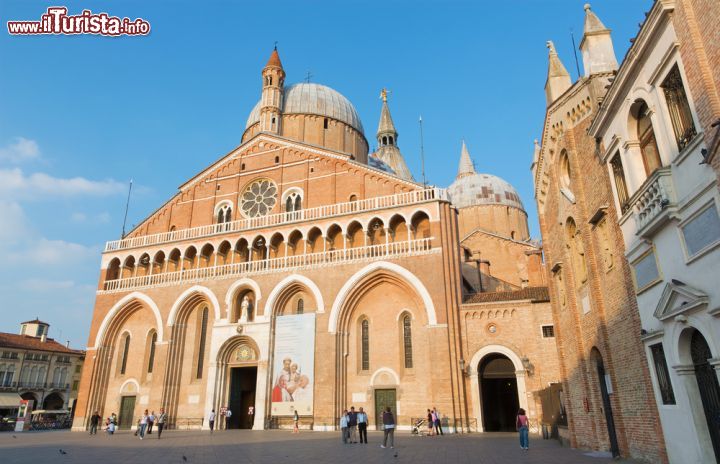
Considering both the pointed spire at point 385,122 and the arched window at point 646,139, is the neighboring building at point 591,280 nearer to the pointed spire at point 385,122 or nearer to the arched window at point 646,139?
the arched window at point 646,139

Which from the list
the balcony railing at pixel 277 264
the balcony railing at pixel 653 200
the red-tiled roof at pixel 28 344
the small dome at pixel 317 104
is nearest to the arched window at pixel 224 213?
the balcony railing at pixel 277 264

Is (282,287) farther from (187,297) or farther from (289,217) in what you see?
(187,297)

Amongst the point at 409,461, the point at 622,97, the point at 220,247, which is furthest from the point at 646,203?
the point at 220,247

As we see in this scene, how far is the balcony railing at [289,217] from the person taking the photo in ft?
83.8

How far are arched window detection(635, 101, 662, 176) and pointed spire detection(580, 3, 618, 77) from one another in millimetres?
3269

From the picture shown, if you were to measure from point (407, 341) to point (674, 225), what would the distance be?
16.8 metres

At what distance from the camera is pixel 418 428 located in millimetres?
21172

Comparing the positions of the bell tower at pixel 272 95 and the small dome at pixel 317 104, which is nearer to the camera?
the bell tower at pixel 272 95

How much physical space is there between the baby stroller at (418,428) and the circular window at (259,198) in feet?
50.7

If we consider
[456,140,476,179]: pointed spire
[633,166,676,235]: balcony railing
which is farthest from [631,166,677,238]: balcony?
[456,140,476,179]: pointed spire

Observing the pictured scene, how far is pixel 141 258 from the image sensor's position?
3136 centimetres

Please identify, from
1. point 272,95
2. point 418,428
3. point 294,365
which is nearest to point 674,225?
point 418,428

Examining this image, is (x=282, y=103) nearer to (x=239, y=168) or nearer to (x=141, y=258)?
(x=239, y=168)

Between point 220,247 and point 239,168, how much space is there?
580 centimetres
